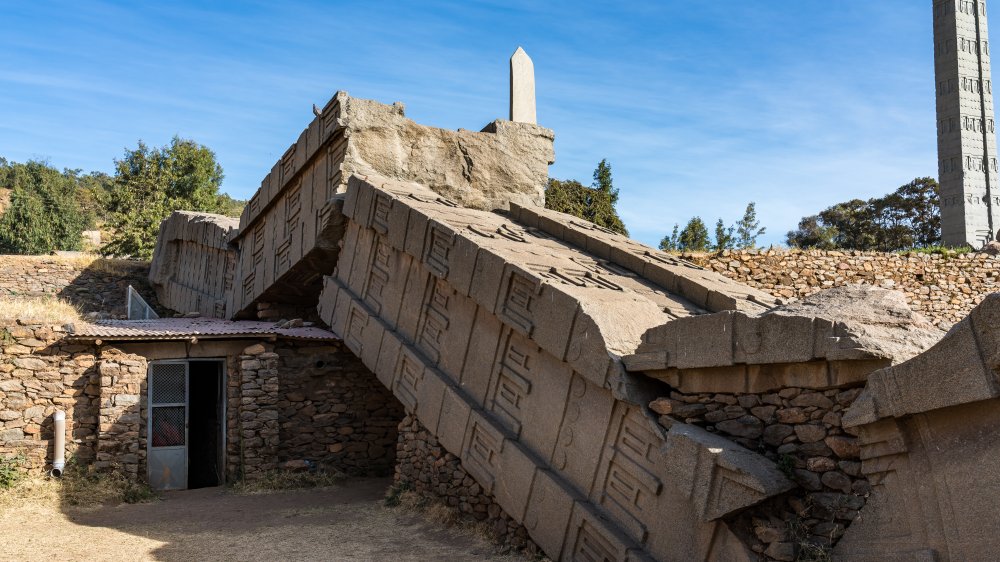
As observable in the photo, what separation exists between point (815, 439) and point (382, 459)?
6635 millimetres

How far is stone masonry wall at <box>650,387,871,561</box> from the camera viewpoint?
4.66 m

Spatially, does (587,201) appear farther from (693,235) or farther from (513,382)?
(513,382)

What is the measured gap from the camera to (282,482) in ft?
31.9

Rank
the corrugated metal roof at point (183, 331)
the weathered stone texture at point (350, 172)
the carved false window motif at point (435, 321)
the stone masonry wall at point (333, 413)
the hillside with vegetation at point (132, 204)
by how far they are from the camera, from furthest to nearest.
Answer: the hillside with vegetation at point (132, 204)
the weathered stone texture at point (350, 172)
the stone masonry wall at point (333, 413)
the corrugated metal roof at point (183, 331)
the carved false window motif at point (435, 321)

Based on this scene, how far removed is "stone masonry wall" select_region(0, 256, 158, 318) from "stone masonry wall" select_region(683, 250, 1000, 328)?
1330cm

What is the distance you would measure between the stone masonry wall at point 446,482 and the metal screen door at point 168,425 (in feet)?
9.24

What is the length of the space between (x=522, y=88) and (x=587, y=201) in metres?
16.6

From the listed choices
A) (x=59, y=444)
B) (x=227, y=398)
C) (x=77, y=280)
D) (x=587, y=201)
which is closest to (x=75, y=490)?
(x=59, y=444)

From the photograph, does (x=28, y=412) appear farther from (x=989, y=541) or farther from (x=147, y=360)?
(x=989, y=541)

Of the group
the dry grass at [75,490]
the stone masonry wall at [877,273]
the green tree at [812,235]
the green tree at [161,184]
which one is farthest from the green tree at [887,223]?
Answer: the dry grass at [75,490]

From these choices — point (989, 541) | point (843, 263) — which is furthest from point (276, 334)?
point (843, 263)

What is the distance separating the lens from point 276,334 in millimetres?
9969

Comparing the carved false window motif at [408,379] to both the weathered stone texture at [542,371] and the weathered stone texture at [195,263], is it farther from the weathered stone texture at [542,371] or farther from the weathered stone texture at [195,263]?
the weathered stone texture at [195,263]

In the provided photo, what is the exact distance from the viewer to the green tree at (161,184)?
2838cm
